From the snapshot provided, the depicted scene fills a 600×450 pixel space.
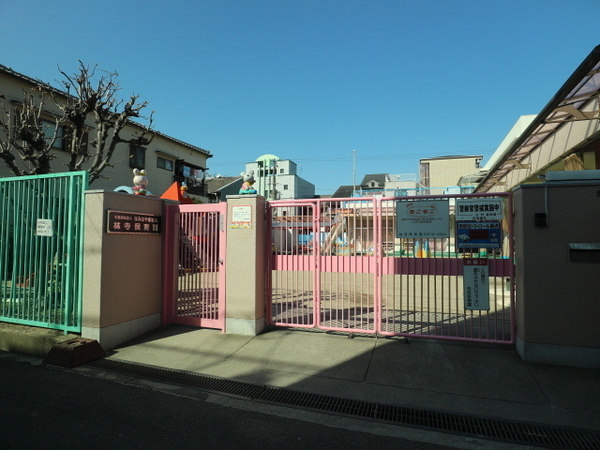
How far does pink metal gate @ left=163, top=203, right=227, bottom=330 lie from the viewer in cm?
570

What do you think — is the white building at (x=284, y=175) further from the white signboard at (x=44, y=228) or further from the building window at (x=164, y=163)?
the white signboard at (x=44, y=228)

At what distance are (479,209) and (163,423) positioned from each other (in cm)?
476

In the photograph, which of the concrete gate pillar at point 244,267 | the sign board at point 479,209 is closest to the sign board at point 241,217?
the concrete gate pillar at point 244,267

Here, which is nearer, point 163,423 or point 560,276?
point 163,423

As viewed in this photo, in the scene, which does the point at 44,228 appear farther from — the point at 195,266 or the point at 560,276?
the point at 560,276

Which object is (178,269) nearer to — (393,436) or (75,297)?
(75,297)

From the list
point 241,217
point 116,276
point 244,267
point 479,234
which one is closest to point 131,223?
point 116,276

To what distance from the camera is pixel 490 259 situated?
478 cm

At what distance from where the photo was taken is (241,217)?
5496 millimetres

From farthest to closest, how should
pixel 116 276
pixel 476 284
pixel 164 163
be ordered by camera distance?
pixel 164 163 < pixel 116 276 < pixel 476 284

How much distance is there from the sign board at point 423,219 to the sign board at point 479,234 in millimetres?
189

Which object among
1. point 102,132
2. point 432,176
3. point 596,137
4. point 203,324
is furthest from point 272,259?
point 432,176

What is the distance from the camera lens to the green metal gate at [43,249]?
5.12m

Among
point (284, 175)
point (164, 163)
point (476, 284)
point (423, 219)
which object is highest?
point (284, 175)
